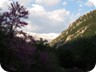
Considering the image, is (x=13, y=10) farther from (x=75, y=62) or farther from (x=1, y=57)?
(x=75, y=62)

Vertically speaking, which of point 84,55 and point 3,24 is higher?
point 84,55

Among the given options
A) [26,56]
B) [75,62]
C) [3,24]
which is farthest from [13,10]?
[75,62]

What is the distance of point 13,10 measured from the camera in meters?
11.5

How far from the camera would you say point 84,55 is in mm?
44500

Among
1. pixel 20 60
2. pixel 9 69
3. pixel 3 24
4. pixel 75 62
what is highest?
pixel 75 62

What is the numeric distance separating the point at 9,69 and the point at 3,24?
175cm

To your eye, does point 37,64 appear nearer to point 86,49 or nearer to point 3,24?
point 3,24

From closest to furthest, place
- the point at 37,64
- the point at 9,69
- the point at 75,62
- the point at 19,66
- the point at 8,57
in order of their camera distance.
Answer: the point at 9,69 < the point at 8,57 < the point at 19,66 < the point at 37,64 < the point at 75,62

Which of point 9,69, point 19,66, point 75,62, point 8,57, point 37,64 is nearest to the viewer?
point 9,69

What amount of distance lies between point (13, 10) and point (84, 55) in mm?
33558

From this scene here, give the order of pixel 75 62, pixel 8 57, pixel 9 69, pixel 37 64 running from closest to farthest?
pixel 9 69
pixel 8 57
pixel 37 64
pixel 75 62

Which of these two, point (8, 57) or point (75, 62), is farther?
point (75, 62)

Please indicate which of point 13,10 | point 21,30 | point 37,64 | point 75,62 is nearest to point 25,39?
point 21,30

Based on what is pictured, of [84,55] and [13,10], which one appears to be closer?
[13,10]
